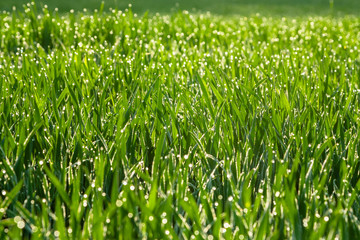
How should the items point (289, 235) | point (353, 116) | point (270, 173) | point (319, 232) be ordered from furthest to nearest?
point (353, 116)
point (270, 173)
point (289, 235)
point (319, 232)

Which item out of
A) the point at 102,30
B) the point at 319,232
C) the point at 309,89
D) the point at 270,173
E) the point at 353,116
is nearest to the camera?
the point at 319,232

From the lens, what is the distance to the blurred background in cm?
1057

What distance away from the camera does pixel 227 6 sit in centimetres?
1232

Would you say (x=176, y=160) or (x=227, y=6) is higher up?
(x=176, y=160)

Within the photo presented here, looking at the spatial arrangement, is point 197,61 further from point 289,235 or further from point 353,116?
point 289,235

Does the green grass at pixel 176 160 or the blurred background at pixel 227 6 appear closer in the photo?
the green grass at pixel 176 160

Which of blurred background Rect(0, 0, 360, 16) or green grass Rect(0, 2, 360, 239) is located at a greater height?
green grass Rect(0, 2, 360, 239)

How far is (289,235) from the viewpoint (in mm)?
1122

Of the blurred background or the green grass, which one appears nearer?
the green grass

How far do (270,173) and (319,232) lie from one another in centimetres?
43

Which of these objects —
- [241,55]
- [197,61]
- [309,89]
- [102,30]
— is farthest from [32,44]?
[309,89]

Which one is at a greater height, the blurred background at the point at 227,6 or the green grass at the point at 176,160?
the green grass at the point at 176,160

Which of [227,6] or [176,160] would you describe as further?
[227,6]

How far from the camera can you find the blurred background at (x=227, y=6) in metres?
10.6
